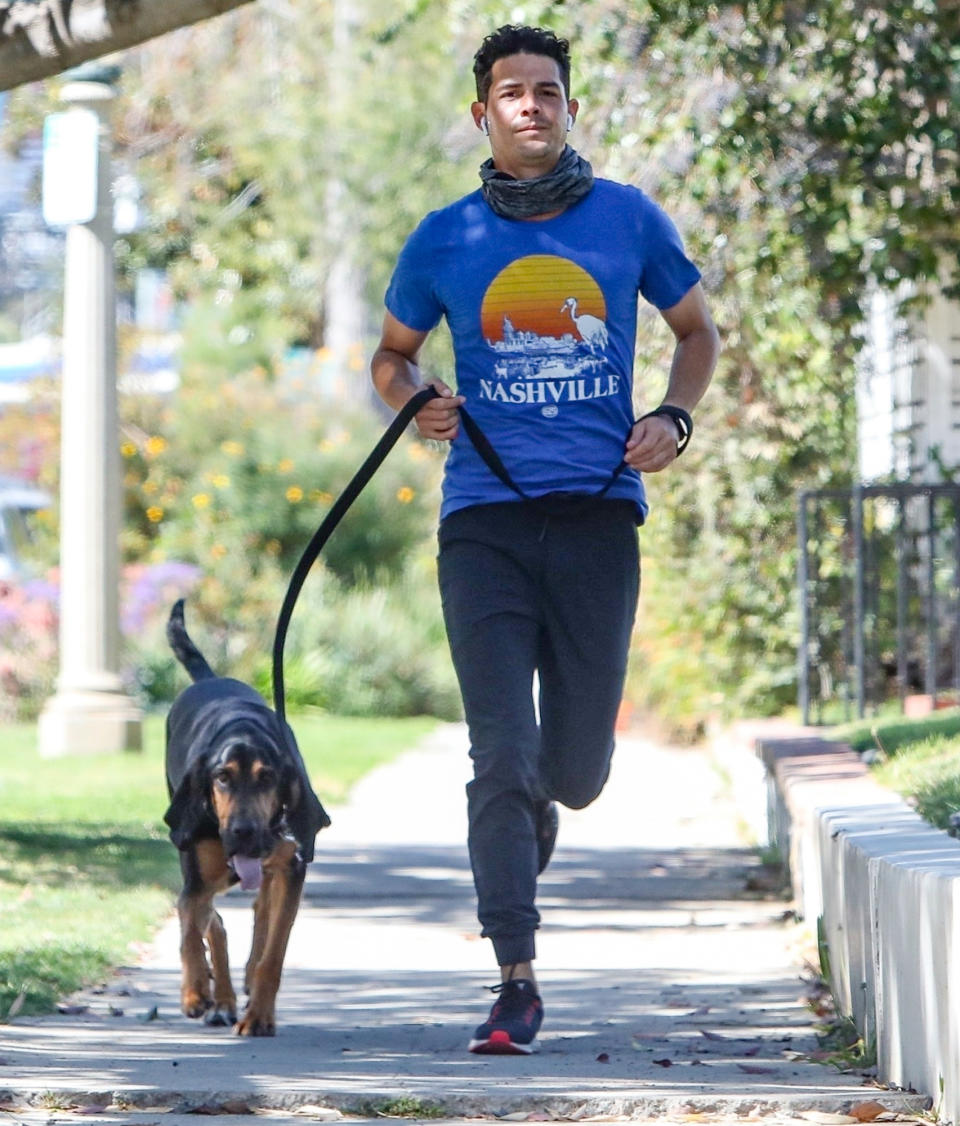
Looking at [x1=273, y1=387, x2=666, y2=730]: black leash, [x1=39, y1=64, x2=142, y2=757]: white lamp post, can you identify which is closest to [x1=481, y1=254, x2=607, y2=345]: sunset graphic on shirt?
[x1=273, y1=387, x2=666, y2=730]: black leash

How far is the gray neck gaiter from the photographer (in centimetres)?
440

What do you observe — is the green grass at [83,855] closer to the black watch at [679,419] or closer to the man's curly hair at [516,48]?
the black watch at [679,419]

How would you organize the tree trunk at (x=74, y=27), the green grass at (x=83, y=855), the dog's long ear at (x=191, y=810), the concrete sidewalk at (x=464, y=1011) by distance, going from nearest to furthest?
the concrete sidewalk at (x=464, y=1011) < the dog's long ear at (x=191, y=810) < the green grass at (x=83, y=855) < the tree trunk at (x=74, y=27)

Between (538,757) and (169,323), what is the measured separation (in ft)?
62.3

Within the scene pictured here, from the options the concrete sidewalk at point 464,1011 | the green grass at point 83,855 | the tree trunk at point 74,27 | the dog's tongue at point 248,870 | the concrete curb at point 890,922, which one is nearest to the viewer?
the concrete curb at point 890,922

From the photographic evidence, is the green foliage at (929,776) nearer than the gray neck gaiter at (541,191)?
No

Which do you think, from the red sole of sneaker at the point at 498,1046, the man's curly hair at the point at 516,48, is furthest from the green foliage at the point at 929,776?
the man's curly hair at the point at 516,48

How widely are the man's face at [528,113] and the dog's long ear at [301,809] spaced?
1464 mm

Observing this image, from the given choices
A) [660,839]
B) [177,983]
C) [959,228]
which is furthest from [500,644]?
[959,228]

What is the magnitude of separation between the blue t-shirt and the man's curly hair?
284 mm

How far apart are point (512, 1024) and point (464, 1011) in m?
0.77

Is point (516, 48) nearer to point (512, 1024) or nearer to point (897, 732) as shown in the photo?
point (512, 1024)

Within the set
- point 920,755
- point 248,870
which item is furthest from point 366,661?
point 248,870

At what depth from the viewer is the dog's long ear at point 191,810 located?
490 centimetres
